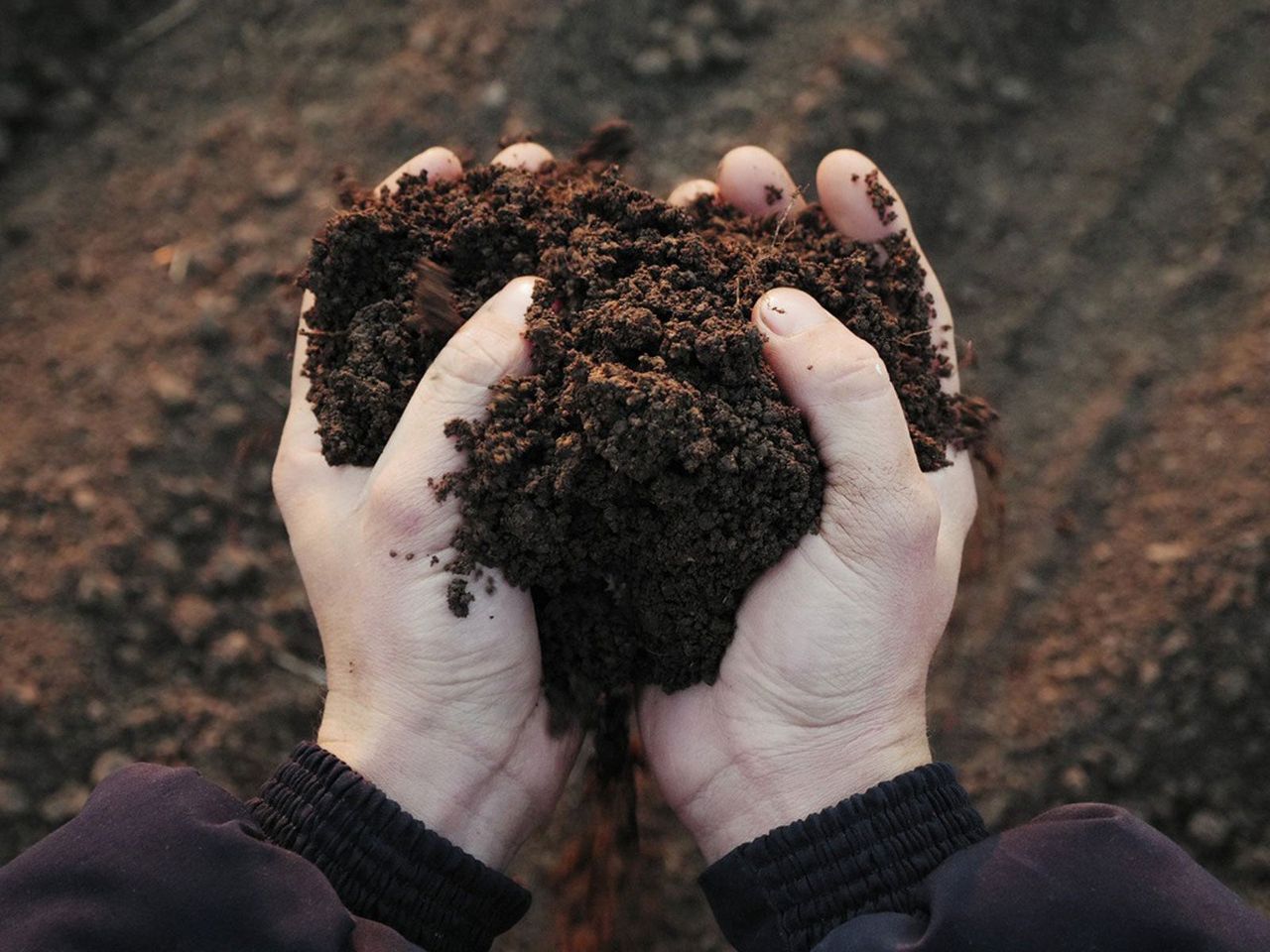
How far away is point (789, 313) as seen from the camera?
1722mm

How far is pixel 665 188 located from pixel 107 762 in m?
2.15

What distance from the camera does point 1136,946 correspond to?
1466 millimetres

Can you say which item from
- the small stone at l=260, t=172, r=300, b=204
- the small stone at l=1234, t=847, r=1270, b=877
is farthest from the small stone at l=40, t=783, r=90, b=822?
the small stone at l=1234, t=847, r=1270, b=877

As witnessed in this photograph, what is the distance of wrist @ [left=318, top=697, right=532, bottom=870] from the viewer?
5.92ft

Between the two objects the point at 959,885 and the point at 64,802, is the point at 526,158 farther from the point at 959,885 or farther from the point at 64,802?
the point at 64,802

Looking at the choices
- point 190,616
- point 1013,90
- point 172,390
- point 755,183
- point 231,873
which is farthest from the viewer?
point 1013,90

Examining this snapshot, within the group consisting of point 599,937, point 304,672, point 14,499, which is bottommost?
point 599,937

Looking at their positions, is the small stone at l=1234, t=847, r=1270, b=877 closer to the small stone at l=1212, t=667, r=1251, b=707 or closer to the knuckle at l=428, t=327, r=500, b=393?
the small stone at l=1212, t=667, r=1251, b=707

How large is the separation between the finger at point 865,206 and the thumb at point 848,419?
0.38 meters

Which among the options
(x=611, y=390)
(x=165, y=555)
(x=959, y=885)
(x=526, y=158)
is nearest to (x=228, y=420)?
(x=165, y=555)

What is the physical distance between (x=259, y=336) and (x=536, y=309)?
130 cm

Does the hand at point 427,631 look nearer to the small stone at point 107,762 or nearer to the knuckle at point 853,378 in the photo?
the knuckle at point 853,378

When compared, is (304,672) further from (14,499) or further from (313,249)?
(313,249)

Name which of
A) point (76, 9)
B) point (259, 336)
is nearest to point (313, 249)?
point (259, 336)
